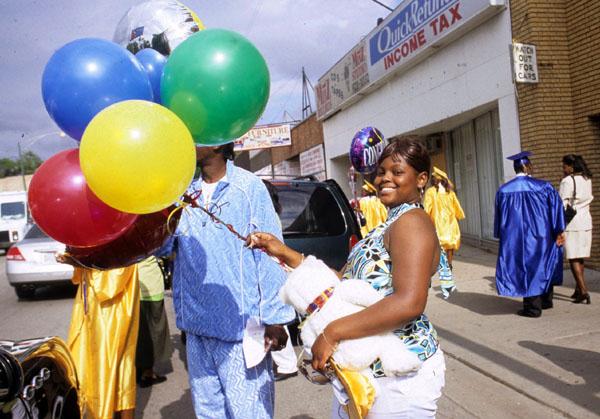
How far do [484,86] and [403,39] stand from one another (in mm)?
2958

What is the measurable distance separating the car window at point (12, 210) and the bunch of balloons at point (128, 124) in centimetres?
2203

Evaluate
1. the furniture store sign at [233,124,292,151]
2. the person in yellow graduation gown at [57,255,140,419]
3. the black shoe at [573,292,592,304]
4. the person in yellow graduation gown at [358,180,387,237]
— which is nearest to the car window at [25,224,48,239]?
the person in yellow graduation gown at [358,180,387,237]

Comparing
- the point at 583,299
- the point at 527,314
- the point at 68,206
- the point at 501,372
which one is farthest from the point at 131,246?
the point at 583,299

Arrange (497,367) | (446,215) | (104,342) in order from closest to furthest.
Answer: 1. (104,342)
2. (497,367)
3. (446,215)

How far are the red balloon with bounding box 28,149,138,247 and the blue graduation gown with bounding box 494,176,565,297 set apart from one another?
16.9 ft

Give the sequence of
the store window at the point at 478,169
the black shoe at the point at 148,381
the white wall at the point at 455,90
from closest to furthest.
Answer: the black shoe at the point at 148,381
the white wall at the point at 455,90
the store window at the point at 478,169

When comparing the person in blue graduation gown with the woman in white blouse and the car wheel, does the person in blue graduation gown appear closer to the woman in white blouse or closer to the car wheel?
the woman in white blouse

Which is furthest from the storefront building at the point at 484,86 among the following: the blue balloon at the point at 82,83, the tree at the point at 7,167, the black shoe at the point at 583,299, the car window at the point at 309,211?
the tree at the point at 7,167

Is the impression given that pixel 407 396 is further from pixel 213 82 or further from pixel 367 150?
pixel 367 150

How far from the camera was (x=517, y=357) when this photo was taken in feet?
14.3

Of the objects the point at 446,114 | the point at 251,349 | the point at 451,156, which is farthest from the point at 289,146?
the point at 251,349

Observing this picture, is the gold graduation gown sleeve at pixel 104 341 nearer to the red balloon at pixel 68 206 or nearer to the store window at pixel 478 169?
the red balloon at pixel 68 206

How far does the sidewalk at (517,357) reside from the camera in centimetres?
349

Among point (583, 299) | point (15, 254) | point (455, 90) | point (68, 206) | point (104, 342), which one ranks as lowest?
point (583, 299)
